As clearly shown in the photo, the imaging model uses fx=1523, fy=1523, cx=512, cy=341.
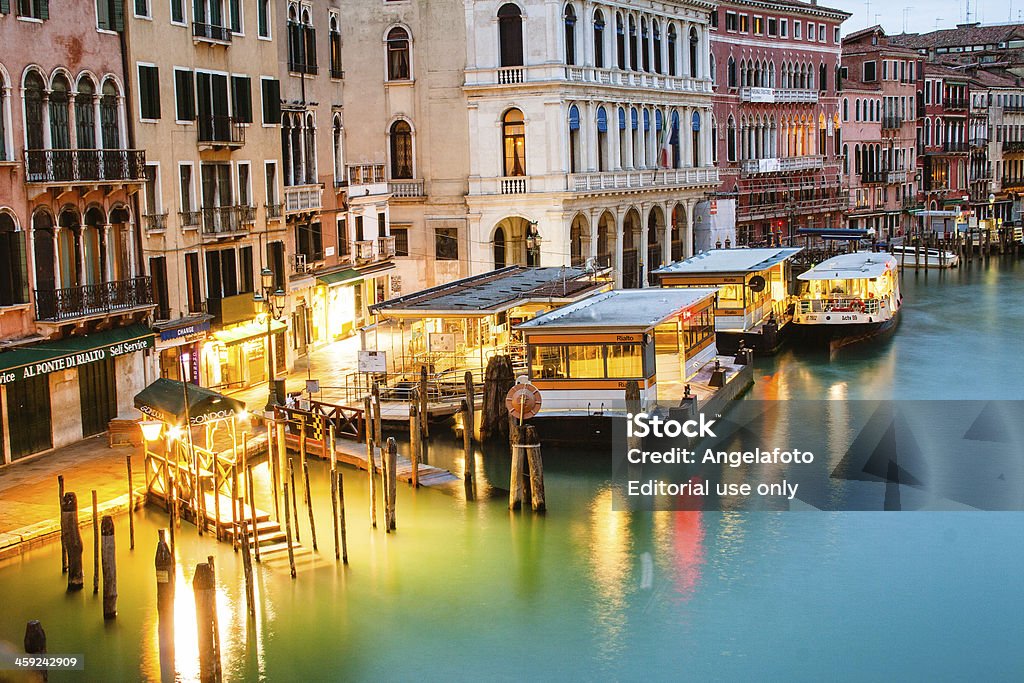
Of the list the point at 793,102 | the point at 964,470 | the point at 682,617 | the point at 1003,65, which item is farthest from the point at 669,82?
the point at 1003,65

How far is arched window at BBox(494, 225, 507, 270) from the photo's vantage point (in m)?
46.3

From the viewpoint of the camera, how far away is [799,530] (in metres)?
22.3

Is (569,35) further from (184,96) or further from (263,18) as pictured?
(184,96)

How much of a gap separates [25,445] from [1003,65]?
80.3 m

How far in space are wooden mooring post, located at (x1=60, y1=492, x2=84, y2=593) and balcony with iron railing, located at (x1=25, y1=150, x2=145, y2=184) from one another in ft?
23.2

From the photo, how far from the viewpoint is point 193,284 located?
97.6 ft

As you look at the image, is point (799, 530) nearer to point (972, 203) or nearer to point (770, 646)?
point (770, 646)

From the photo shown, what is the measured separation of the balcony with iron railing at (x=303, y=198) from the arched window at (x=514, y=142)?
10.0 m

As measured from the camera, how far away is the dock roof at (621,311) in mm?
27438

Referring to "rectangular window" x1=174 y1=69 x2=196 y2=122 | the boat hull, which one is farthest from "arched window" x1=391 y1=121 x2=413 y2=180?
"rectangular window" x1=174 y1=69 x2=196 y2=122

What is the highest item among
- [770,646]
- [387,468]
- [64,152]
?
[64,152]

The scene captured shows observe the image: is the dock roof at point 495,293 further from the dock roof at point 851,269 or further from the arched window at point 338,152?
the dock roof at point 851,269

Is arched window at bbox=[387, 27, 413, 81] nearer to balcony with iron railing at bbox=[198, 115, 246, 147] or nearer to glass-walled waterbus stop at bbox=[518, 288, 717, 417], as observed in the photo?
balcony with iron railing at bbox=[198, 115, 246, 147]

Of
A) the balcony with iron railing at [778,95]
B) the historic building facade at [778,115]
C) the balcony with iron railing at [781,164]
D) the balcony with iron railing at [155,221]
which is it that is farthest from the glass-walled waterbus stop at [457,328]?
the balcony with iron railing at [778,95]
